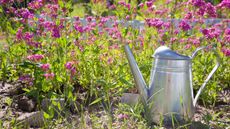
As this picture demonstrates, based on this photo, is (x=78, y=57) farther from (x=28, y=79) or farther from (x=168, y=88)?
(x=168, y=88)

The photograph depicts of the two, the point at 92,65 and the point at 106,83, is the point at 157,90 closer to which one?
the point at 106,83

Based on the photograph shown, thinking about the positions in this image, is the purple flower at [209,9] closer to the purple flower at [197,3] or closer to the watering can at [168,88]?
the purple flower at [197,3]

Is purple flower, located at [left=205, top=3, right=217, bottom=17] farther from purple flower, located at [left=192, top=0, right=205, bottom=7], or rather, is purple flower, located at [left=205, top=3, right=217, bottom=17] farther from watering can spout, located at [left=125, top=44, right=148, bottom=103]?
watering can spout, located at [left=125, top=44, right=148, bottom=103]

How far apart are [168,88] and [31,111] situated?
2.70 feet

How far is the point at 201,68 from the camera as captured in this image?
2.47m

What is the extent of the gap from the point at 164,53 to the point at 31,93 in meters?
0.80

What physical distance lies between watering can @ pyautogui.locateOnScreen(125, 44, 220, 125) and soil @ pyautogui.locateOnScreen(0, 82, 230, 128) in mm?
149

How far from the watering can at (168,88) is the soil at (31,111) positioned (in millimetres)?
149

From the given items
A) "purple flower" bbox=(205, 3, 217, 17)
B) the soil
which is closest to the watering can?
the soil

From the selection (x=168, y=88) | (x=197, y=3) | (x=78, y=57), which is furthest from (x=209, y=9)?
(x=78, y=57)

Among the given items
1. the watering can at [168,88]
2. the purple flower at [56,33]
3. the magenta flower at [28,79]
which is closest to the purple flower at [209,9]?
the watering can at [168,88]

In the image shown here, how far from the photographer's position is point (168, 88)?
5.74 feet

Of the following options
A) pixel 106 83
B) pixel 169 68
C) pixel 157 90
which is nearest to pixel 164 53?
pixel 169 68

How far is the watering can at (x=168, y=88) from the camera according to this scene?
1.71 metres
